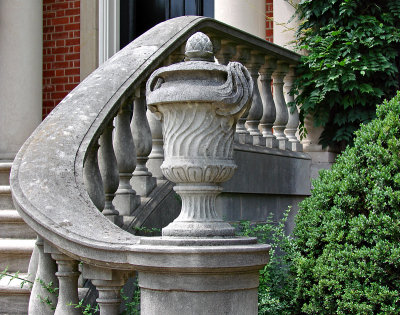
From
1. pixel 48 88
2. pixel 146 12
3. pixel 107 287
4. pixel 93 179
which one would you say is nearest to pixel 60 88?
A: pixel 48 88

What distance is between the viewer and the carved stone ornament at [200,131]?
9.67 ft

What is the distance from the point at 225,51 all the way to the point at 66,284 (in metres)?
2.71

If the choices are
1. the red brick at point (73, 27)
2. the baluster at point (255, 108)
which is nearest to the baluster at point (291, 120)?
the baluster at point (255, 108)

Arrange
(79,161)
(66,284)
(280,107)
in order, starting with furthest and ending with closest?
(280,107) → (79,161) → (66,284)

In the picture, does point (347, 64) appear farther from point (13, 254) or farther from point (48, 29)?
point (48, 29)

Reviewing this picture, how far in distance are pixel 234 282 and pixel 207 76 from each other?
2.71 ft

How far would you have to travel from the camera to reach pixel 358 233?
4242 mm

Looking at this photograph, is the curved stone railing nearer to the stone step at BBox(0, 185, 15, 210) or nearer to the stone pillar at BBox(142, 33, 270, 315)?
the stone pillar at BBox(142, 33, 270, 315)

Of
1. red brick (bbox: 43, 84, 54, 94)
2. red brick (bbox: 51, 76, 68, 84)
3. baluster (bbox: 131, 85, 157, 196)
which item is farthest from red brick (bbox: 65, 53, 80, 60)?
baluster (bbox: 131, 85, 157, 196)

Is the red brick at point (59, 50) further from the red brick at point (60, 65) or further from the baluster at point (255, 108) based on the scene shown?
the baluster at point (255, 108)

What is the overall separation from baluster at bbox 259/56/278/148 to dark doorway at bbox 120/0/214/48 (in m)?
2.59

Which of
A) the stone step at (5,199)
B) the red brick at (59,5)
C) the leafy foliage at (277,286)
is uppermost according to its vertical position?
the red brick at (59,5)

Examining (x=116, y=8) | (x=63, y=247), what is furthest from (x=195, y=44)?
(x=116, y=8)

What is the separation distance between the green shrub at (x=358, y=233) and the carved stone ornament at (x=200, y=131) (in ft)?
4.57
